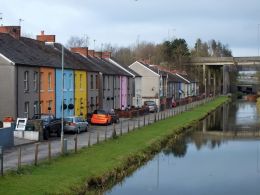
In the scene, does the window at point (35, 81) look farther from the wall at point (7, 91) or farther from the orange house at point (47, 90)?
the wall at point (7, 91)

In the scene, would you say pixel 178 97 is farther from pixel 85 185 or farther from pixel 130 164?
pixel 85 185

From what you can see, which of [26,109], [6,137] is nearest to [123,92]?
[26,109]

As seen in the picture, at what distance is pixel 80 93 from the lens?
191 feet

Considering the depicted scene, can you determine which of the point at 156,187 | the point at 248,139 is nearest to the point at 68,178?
the point at 156,187

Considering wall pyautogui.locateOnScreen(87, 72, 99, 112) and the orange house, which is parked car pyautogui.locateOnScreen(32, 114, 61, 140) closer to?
the orange house

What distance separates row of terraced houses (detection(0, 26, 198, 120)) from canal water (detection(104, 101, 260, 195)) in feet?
40.9

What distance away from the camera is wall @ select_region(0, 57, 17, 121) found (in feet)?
137

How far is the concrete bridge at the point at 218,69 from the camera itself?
502 feet

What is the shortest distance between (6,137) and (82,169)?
29.2ft

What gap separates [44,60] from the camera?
48.5m

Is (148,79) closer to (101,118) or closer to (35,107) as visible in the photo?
(101,118)

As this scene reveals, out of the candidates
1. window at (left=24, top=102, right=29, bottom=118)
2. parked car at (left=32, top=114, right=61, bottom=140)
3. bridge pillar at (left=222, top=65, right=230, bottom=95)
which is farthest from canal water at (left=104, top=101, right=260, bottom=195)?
bridge pillar at (left=222, top=65, right=230, bottom=95)

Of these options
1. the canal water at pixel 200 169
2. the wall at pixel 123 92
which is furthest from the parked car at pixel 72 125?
the wall at pixel 123 92

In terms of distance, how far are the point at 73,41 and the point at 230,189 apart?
12458cm
